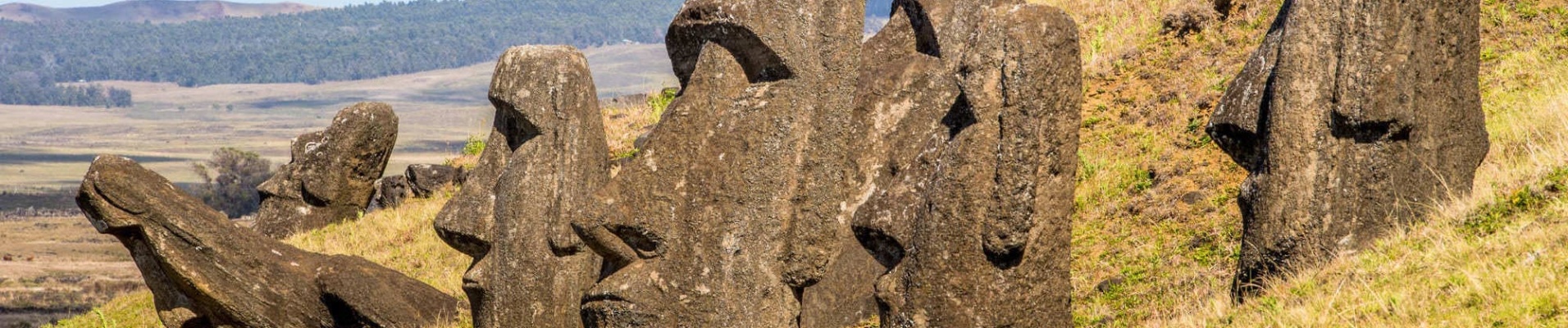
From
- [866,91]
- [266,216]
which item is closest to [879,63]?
[866,91]

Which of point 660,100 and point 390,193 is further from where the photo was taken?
point 660,100

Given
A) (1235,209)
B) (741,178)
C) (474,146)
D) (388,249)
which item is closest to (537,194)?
(741,178)

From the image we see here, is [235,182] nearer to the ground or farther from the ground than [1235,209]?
nearer to the ground

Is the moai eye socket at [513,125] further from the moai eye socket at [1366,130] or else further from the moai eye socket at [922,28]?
the moai eye socket at [1366,130]

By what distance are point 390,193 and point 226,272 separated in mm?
12855

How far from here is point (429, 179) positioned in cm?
2584

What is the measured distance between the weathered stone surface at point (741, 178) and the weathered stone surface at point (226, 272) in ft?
15.8

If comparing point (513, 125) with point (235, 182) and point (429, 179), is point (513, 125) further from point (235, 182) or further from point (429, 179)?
point (235, 182)

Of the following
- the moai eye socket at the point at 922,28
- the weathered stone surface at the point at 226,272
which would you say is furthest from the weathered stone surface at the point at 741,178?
→ the weathered stone surface at the point at 226,272

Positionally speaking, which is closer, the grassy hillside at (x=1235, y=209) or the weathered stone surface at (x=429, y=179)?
the grassy hillside at (x=1235, y=209)

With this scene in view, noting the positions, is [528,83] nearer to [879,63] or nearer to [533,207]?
[533,207]

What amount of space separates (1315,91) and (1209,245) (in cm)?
290

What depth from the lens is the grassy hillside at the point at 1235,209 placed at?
300 inches

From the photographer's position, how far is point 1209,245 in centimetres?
1155
